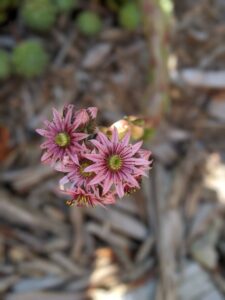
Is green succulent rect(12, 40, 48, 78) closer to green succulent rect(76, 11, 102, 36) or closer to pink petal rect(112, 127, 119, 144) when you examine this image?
green succulent rect(76, 11, 102, 36)

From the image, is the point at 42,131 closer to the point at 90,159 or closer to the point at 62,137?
the point at 62,137

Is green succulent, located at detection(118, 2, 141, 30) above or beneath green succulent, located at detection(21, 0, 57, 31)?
beneath

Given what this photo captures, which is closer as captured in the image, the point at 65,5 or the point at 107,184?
the point at 107,184

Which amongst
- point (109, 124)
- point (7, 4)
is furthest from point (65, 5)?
point (109, 124)

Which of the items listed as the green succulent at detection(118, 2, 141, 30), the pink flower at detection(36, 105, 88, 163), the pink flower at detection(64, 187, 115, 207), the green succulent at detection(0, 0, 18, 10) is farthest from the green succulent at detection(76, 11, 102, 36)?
the pink flower at detection(64, 187, 115, 207)

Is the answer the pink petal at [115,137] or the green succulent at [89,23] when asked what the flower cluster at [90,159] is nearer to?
the pink petal at [115,137]

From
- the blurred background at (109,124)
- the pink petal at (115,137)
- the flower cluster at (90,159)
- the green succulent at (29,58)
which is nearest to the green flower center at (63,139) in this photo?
the flower cluster at (90,159)
